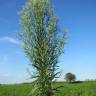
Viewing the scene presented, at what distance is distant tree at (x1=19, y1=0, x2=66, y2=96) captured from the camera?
28.0m

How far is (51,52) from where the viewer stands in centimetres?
2822

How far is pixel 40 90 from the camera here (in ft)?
92.9

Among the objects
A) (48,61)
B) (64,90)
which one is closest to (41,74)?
(48,61)

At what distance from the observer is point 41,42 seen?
28469 mm

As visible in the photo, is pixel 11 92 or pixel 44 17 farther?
pixel 11 92

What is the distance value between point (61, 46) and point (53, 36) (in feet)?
3.74

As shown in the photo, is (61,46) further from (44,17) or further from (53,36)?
(44,17)

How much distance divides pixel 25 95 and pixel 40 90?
82.1ft

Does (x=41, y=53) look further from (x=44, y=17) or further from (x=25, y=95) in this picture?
(x=25, y=95)

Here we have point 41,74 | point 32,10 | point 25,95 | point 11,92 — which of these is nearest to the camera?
point 41,74

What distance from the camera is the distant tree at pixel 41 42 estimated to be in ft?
92.0

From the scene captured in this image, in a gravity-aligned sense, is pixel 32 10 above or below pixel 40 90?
above

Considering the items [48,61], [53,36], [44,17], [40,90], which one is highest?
[44,17]

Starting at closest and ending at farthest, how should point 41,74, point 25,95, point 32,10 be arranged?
point 41,74 → point 32,10 → point 25,95
